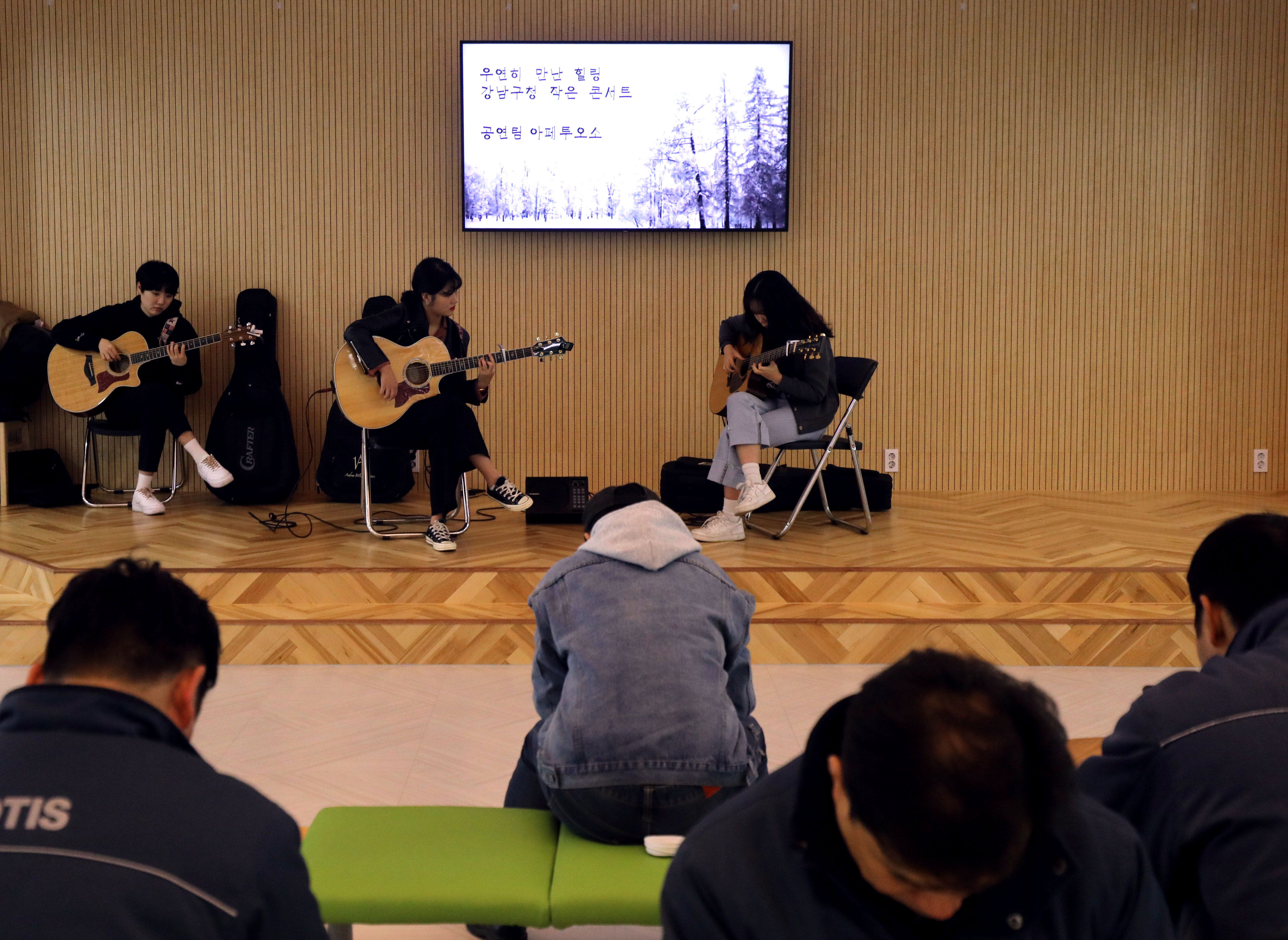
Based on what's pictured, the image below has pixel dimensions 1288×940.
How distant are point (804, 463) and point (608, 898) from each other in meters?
4.42

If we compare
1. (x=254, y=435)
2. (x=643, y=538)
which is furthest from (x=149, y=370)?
(x=643, y=538)

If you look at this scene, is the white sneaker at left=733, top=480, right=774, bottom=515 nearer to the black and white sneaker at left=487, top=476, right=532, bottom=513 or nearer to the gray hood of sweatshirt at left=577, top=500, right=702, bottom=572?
the black and white sneaker at left=487, top=476, right=532, bottom=513

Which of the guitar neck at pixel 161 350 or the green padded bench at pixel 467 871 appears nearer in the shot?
the green padded bench at pixel 467 871

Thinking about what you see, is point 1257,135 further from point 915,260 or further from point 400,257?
point 400,257

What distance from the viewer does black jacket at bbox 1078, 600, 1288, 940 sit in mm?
1213

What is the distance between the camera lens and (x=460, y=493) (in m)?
4.86

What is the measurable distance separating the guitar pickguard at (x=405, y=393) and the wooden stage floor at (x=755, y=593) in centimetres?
60

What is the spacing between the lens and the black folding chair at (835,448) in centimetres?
478

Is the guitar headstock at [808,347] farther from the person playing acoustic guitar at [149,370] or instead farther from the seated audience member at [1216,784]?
the seated audience member at [1216,784]

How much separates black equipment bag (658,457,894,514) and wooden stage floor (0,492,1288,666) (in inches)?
19.7

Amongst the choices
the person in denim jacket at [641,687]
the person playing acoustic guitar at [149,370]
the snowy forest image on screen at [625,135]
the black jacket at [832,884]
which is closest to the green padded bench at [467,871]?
the person in denim jacket at [641,687]

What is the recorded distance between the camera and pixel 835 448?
5082mm

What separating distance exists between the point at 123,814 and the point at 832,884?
633mm

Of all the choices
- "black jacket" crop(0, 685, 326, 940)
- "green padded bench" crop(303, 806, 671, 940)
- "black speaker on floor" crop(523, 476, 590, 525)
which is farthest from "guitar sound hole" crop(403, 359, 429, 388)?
"black jacket" crop(0, 685, 326, 940)
